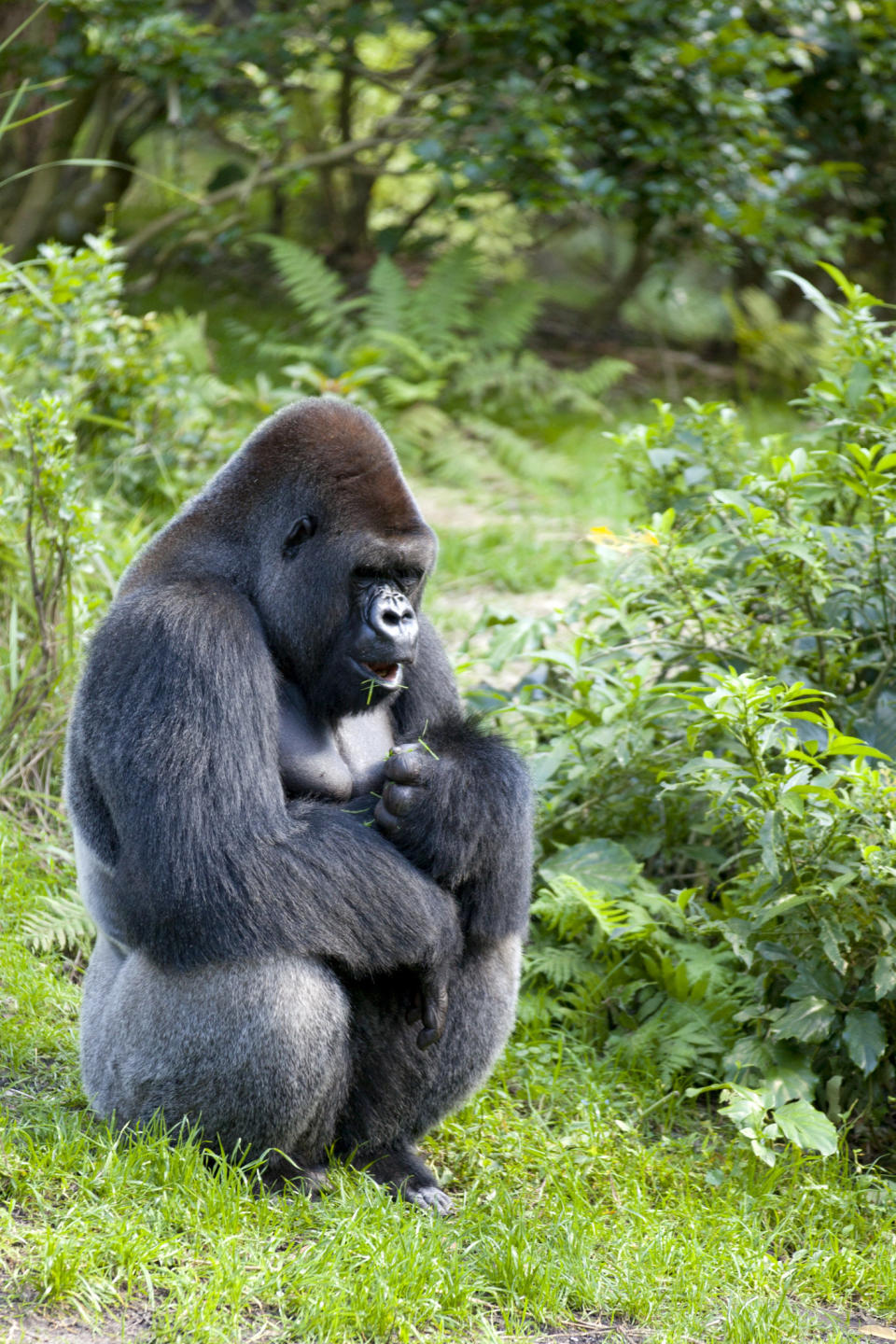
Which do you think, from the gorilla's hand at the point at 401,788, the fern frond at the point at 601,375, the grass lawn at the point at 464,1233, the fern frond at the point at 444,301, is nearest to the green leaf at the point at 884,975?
the grass lawn at the point at 464,1233

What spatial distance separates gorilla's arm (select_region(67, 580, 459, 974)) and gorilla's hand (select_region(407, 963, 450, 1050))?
0.10 metres

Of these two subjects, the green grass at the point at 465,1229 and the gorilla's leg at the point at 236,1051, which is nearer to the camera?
the green grass at the point at 465,1229

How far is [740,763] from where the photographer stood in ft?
12.4

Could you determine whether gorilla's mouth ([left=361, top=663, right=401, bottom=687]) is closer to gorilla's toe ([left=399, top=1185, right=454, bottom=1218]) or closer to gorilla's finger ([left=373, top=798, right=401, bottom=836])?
gorilla's finger ([left=373, top=798, right=401, bottom=836])

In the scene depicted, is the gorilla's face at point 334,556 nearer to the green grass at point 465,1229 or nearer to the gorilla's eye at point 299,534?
the gorilla's eye at point 299,534

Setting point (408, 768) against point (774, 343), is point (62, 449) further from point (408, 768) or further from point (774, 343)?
point (774, 343)

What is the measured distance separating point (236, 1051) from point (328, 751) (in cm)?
68

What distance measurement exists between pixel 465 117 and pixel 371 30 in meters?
0.86

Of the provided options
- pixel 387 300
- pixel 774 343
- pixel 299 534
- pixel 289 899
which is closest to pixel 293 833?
pixel 289 899

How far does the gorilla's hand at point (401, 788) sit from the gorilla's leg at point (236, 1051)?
33cm

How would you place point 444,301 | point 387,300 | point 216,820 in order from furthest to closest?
point 444,301
point 387,300
point 216,820

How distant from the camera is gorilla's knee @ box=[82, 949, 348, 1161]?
2732 millimetres

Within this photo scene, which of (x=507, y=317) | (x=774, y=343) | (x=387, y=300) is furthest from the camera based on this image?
(x=774, y=343)

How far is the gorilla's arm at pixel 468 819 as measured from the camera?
292cm
